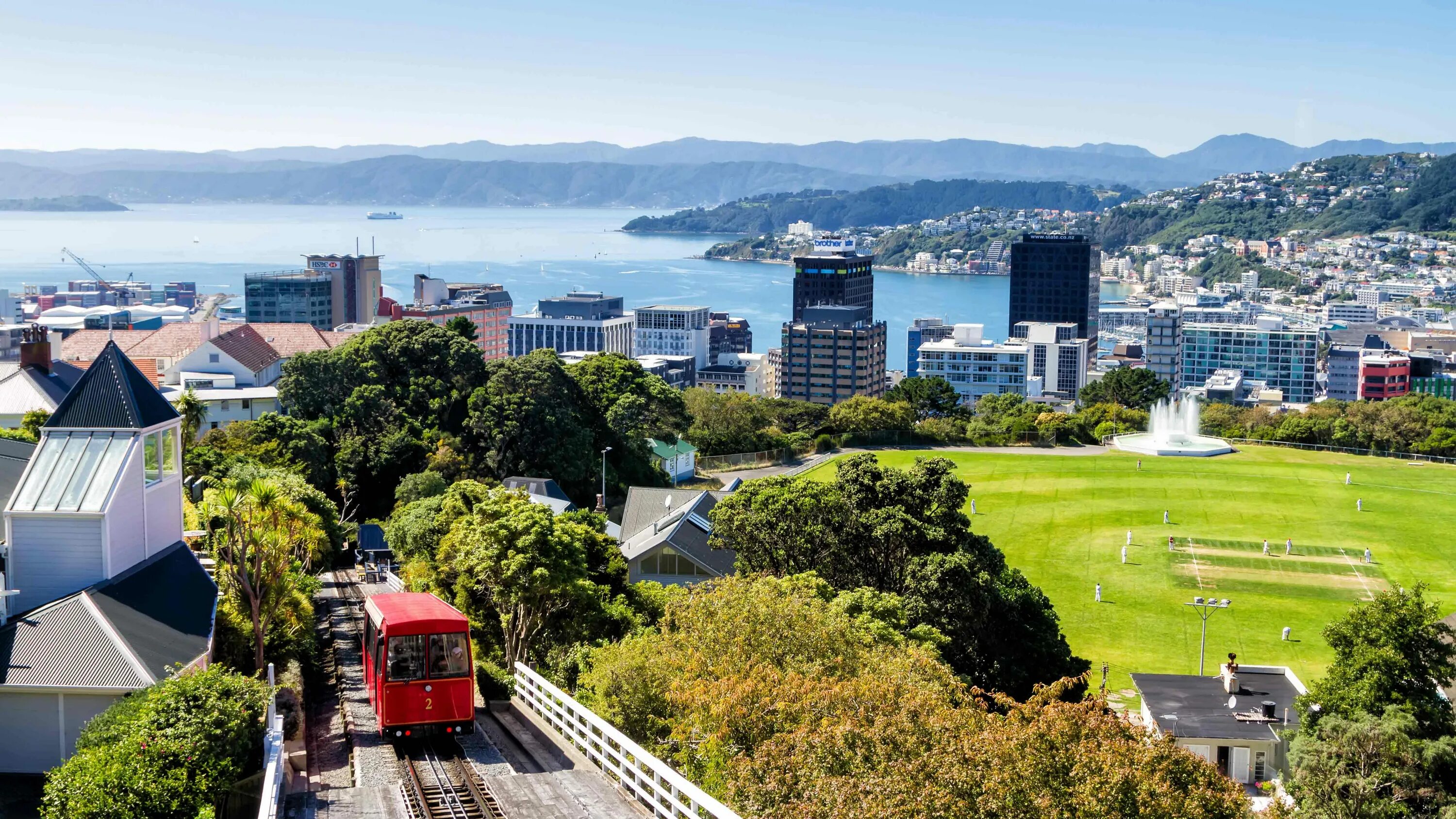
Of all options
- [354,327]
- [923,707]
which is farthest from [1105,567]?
[354,327]

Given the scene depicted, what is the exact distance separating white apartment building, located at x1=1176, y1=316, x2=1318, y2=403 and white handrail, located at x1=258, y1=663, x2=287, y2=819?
571ft

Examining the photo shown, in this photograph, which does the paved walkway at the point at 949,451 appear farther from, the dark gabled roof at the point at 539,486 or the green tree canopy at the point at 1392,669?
the green tree canopy at the point at 1392,669

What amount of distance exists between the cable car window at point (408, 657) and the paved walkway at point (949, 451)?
50.8 meters

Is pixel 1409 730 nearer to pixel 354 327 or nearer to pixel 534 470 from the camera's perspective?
pixel 534 470

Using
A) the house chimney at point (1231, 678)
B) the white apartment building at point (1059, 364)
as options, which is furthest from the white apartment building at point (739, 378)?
the house chimney at point (1231, 678)

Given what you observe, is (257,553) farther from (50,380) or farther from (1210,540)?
(1210,540)

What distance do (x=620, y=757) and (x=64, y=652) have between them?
776 centimetres

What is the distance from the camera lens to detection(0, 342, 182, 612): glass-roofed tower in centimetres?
1900

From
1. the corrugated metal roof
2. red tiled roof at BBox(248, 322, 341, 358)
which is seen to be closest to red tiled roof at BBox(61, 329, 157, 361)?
red tiled roof at BBox(248, 322, 341, 358)

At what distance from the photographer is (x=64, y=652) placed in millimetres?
17453

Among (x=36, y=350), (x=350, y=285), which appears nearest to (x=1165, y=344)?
(x=350, y=285)

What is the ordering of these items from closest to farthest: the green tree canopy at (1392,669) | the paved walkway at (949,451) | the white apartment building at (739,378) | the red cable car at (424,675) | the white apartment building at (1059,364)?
the red cable car at (424,675) < the green tree canopy at (1392,669) < the paved walkway at (949,451) < the white apartment building at (739,378) < the white apartment building at (1059,364)

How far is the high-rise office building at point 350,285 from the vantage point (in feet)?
570

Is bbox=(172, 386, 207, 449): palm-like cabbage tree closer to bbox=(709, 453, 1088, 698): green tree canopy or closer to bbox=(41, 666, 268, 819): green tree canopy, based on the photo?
bbox=(709, 453, 1088, 698): green tree canopy
